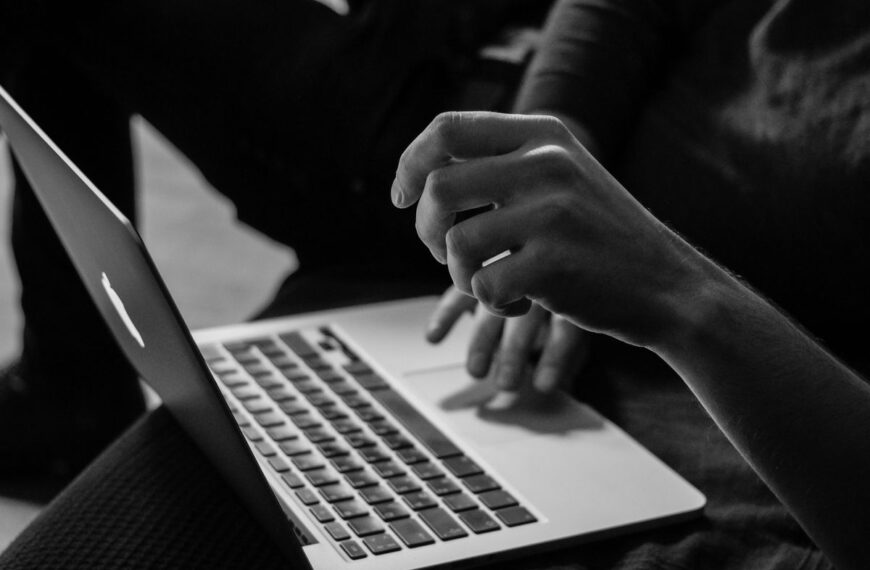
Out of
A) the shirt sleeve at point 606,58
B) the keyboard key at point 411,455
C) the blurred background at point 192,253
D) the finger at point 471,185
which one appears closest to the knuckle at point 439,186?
the finger at point 471,185

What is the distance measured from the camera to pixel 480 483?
69cm

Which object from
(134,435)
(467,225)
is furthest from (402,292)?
(467,225)

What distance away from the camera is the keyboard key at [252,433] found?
734 mm

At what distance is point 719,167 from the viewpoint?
86 cm

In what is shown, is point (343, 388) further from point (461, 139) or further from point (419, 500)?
point (461, 139)

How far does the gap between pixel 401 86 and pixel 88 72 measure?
0.34 m

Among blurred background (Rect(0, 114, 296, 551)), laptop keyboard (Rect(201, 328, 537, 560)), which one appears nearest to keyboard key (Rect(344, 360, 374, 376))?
laptop keyboard (Rect(201, 328, 537, 560))

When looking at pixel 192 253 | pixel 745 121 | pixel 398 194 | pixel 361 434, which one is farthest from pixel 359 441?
pixel 192 253

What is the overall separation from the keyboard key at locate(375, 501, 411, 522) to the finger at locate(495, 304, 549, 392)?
0.65 feet

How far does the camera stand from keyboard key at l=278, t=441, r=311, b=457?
2.35 ft

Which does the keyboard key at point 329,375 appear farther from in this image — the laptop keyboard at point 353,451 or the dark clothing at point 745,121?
the dark clothing at point 745,121

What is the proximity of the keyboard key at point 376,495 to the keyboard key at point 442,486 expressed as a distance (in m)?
0.03

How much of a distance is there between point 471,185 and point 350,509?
23 cm

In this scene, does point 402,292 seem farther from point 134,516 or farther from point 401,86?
point 134,516
